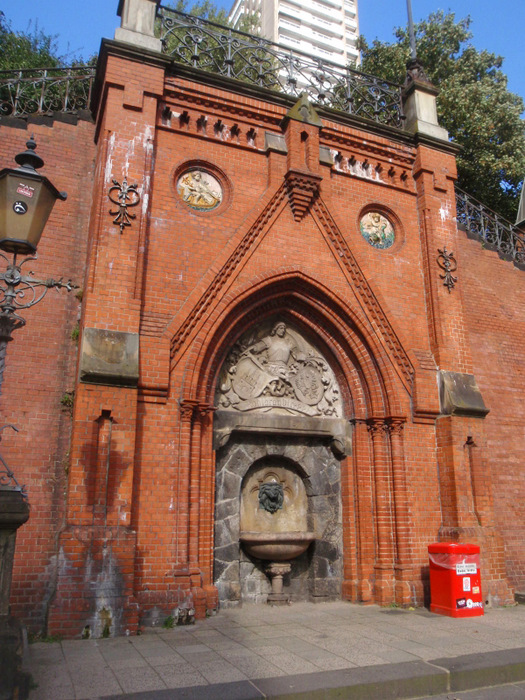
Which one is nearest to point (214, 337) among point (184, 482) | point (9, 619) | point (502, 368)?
point (184, 482)

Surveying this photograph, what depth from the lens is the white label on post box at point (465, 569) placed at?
8023 mm

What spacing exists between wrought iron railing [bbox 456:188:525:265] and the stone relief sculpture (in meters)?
5.14

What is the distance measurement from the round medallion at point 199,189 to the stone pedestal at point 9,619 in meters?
5.86

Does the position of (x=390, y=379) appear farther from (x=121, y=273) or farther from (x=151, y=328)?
(x=121, y=273)

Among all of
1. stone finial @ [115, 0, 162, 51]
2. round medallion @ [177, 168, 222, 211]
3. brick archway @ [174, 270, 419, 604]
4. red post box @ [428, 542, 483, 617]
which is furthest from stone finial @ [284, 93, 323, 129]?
red post box @ [428, 542, 483, 617]

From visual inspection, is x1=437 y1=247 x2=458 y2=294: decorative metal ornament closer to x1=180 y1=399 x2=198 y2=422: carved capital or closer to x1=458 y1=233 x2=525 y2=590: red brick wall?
x1=458 y1=233 x2=525 y2=590: red brick wall

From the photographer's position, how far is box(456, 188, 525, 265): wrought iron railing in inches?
496

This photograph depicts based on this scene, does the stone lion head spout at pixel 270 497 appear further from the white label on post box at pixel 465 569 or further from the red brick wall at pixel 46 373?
the red brick wall at pixel 46 373

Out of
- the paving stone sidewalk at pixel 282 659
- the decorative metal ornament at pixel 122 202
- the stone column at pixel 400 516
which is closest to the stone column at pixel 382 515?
the stone column at pixel 400 516

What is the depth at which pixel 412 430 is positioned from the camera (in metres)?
9.60

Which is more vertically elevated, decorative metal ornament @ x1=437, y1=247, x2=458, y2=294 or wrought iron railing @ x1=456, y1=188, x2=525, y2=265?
wrought iron railing @ x1=456, y1=188, x2=525, y2=265

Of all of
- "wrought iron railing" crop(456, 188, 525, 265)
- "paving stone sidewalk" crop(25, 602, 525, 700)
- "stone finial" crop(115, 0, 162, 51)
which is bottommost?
"paving stone sidewalk" crop(25, 602, 525, 700)

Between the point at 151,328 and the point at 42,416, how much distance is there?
187cm

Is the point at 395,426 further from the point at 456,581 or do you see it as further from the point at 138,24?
the point at 138,24
